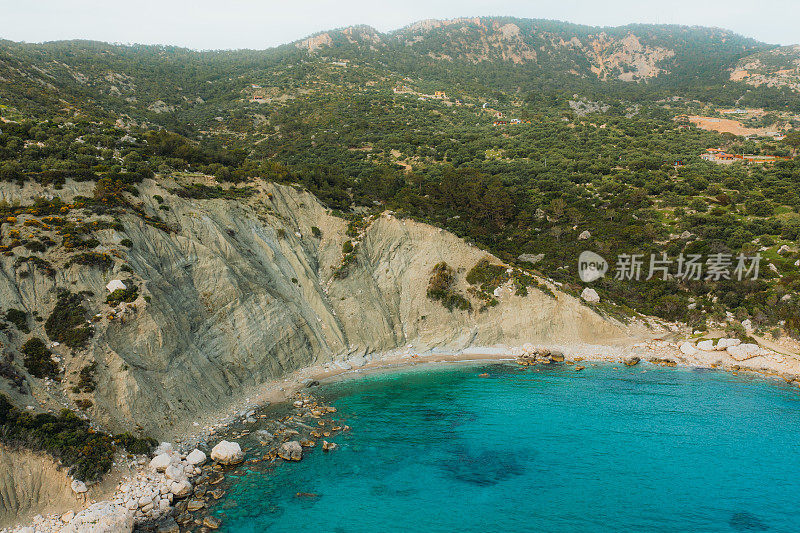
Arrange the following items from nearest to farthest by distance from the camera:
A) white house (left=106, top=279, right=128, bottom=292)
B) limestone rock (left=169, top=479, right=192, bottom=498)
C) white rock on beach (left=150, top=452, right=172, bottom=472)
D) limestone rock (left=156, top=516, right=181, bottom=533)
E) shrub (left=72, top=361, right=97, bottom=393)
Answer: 1. limestone rock (left=156, top=516, right=181, bottom=533)
2. limestone rock (left=169, top=479, right=192, bottom=498)
3. white rock on beach (left=150, top=452, right=172, bottom=472)
4. shrub (left=72, top=361, right=97, bottom=393)
5. white house (left=106, top=279, right=128, bottom=292)

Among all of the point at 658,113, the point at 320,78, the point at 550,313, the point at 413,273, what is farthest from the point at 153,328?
the point at 658,113

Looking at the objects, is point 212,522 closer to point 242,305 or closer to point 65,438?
point 65,438

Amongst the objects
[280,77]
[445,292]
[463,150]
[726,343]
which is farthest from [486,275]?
[280,77]

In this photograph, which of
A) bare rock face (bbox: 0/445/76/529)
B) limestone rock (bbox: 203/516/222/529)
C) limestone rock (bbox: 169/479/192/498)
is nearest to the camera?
bare rock face (bbox: 0/445/76/529)

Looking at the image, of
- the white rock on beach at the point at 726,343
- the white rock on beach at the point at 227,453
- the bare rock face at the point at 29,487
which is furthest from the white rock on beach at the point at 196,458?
the white rock on beach at the point at 726,343

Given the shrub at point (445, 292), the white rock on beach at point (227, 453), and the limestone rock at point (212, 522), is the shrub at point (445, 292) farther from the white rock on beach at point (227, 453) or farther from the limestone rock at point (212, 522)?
the limestone rock at point (212, 522)

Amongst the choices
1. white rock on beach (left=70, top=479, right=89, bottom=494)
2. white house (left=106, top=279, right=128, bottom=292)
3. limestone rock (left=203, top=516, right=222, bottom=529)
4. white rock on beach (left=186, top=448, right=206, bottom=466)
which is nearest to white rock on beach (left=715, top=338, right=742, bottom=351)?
limestone rock (left=203, top=516, right=222, bottom=529)

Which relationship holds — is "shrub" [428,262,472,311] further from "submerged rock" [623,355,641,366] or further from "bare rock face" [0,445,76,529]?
"bare rock face" [0,445,76,529]
